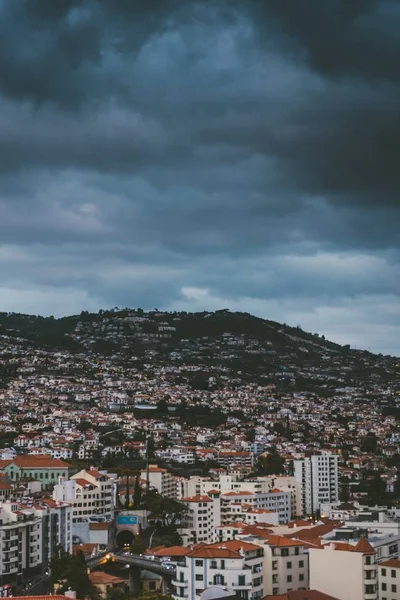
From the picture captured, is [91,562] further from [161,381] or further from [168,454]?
[161,381]

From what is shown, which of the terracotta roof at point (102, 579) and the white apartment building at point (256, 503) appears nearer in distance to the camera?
the terracotta roof at point (102, 579)

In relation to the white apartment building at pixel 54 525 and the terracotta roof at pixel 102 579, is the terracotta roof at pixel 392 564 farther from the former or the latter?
the white apartment building at pixel 54 525

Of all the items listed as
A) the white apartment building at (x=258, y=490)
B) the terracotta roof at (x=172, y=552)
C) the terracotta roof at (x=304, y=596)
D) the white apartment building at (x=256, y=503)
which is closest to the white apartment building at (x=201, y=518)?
the white apartment building at (x=256, y=503)

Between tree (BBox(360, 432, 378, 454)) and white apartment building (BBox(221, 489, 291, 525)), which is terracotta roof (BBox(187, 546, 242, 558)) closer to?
white apartment building (BBox(221, 489, 291, 525))

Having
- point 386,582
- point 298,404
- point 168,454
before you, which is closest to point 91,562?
point 386,582

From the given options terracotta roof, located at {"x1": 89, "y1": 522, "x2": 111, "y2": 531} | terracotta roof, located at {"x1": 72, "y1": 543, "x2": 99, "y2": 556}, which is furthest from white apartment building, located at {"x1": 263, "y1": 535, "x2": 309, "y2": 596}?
terracotta roof, located at {"x1": 89, "y1": 522, "x2": 111, "y2": 531}

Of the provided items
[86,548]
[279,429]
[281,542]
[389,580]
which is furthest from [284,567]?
[279,429]

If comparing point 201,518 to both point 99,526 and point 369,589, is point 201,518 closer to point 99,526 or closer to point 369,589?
point 99,526
